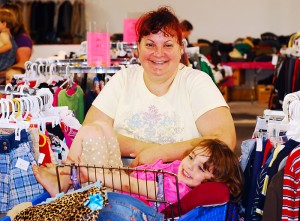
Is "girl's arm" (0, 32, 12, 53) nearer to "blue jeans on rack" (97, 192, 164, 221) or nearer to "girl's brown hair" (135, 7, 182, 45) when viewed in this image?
"girl's brown hair" (135, 7, 182, 45)

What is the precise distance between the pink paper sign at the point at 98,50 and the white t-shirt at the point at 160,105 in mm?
1707

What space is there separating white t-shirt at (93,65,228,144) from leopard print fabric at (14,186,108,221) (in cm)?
111

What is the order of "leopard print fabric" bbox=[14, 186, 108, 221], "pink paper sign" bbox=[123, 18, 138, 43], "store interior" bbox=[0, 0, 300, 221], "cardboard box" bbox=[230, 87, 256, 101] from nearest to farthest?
"leopard print fabric" bbox=[14, 186, 108, 221]
"pink paper sign" bbox=[123, 18, 138, 43]
"store interior" bbox=[0, 0, 300, 221]
"cardboard box" bbox=[230, 87, 256, 101]

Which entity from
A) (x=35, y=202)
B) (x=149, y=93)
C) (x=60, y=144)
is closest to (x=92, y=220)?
(x=35, y=202)

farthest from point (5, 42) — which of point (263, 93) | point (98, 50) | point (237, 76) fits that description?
point (237, 76)

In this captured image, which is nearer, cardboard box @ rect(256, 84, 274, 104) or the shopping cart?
the shopping cart

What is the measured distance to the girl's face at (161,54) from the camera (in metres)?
3.53

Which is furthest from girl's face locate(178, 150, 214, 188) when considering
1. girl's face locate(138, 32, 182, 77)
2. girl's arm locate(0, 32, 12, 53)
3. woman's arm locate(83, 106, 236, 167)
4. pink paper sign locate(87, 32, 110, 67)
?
girl's arm locate(0, 32, 12, 53)

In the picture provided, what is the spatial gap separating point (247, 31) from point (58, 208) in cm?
1165

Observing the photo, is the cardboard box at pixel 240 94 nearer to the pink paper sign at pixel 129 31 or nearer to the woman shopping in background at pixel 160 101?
the pink paper sign at pixel 129 31

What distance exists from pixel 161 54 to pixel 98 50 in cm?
198

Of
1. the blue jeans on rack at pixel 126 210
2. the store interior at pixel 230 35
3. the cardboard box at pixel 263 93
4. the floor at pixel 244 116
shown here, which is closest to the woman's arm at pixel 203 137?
the blue jeans on rack at pixel 126 210

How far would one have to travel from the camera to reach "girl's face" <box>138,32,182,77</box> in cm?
353

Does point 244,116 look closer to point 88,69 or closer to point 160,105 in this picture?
point 88,69
